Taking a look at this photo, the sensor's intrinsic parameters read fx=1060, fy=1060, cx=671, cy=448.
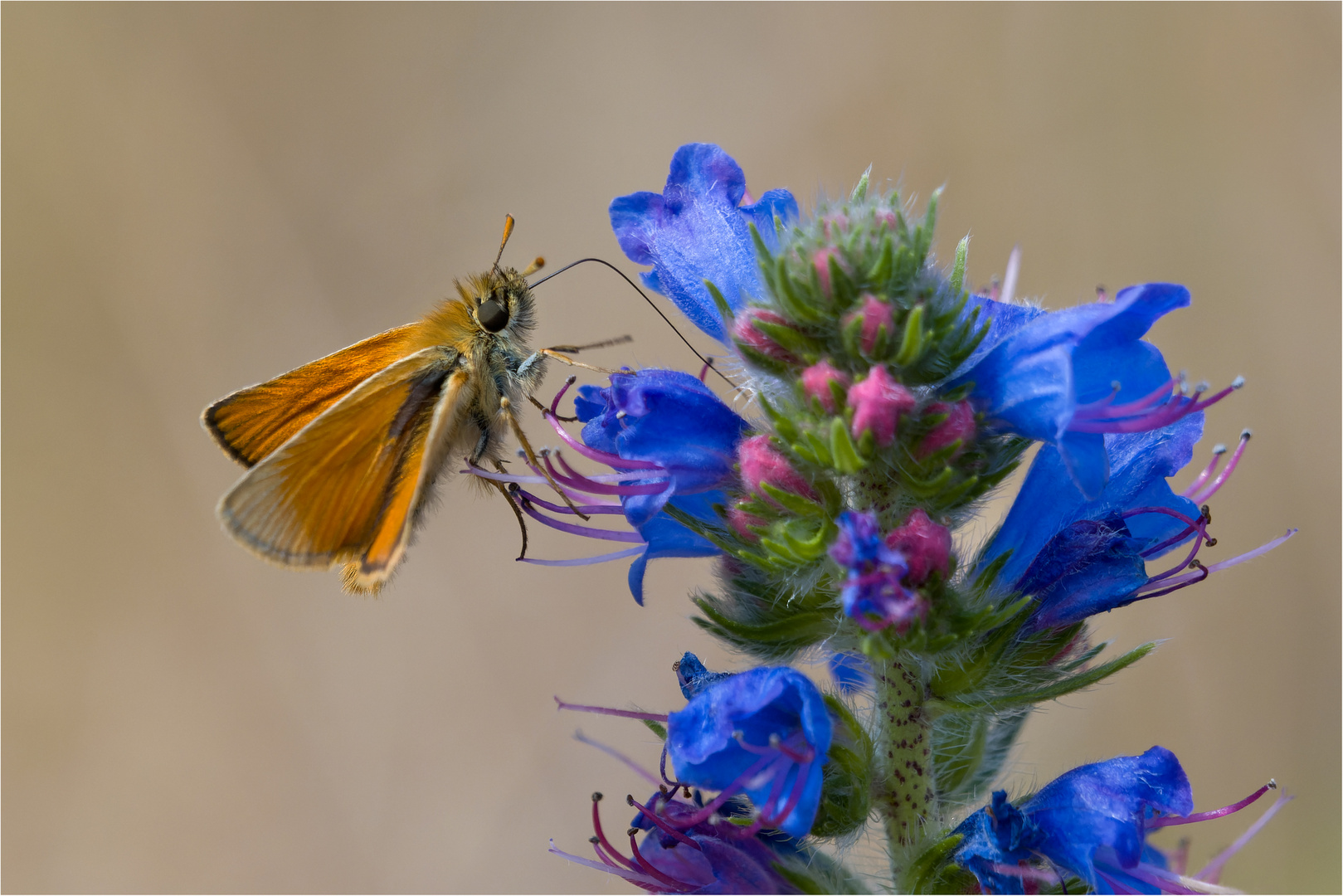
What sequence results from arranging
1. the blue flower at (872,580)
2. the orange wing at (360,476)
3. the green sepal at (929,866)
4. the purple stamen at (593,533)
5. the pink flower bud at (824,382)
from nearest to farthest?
the blue flower at (872,580) < the pink flower bud at (824,382) < the green sepal at (929,866) < the purple stamen at (593,533) < the orange wing at (360,476)

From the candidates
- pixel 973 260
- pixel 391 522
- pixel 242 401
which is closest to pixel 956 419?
pixel 391 522

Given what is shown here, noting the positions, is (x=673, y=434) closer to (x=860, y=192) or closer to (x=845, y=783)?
(x=860, y=192)

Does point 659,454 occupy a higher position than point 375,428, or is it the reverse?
point 375,428

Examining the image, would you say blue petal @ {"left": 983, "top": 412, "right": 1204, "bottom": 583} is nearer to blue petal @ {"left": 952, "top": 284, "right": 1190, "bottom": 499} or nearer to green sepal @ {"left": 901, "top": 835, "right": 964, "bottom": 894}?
blue petal @ {"left": 952, "top": 284, "right": 1190, "bottom": 499}

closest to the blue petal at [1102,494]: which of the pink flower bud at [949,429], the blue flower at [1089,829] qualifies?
the pink flower bud at [949,429]

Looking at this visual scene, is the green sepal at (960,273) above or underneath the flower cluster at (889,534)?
above

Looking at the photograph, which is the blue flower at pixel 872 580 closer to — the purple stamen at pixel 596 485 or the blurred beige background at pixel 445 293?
the purple stamen at pixel 596 485

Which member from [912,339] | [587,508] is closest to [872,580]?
[912,339]

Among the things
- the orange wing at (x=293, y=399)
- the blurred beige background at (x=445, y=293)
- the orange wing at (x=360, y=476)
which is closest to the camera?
the orange wing at (x=360, y=476)
